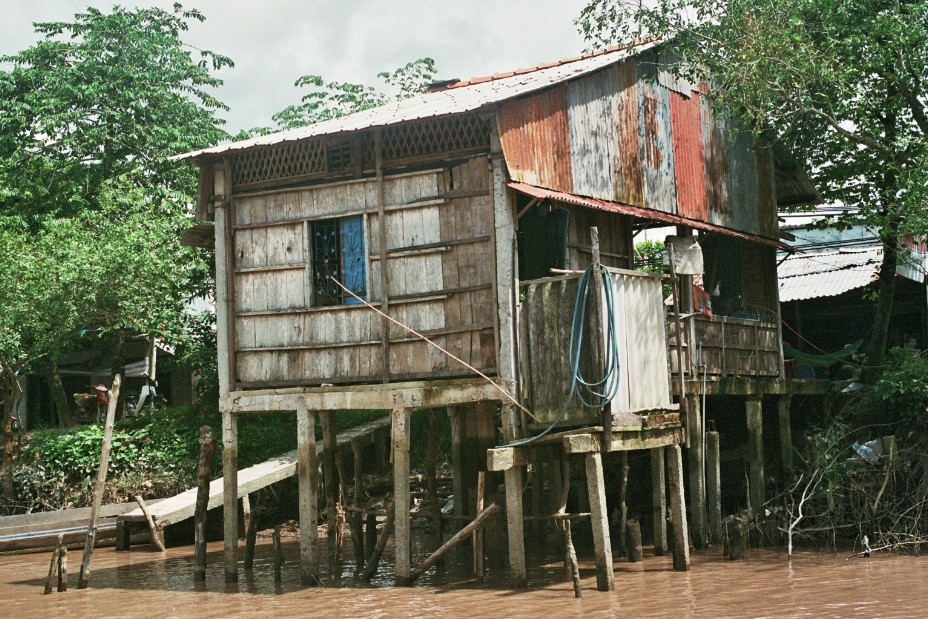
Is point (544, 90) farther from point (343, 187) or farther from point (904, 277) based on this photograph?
point (904, 277)

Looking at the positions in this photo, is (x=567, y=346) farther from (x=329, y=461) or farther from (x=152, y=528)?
(x=152, y=528)

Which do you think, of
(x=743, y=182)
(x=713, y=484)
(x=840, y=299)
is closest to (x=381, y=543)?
(x=713, y=484)

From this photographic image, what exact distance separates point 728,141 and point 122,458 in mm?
12084

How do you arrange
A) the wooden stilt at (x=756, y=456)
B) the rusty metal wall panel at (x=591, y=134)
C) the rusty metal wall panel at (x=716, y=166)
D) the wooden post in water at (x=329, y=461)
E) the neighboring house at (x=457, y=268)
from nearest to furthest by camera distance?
the neighboring house at (x=457, y=268)
the rusty metal wall panel at (x=591, y=134)
the wooden post in water at (x=329, y=461)
the wooden stilt at (x=756, y=456)
the rusty metal wall panel at (x=716, y=166)

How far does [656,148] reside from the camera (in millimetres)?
14664

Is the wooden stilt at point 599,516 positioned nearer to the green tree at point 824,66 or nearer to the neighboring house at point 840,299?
the green tree at point 824,66

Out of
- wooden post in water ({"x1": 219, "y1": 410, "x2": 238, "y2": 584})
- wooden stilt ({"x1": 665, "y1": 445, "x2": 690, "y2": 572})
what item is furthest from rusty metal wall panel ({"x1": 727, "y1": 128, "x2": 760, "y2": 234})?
wooden post in water ({"x1": 219, "y1": 410, "x2": 238, "y2": 584})

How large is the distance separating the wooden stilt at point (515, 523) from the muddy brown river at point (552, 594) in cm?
23

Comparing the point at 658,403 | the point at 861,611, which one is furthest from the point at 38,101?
the point at 861,611

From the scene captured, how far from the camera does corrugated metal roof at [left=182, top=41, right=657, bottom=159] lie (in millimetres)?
11875

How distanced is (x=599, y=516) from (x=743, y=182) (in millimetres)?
7497

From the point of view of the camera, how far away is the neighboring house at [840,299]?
1920 centimetres

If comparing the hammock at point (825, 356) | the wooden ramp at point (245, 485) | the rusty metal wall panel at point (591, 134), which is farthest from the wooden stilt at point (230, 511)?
the hammock at point (825, 356)

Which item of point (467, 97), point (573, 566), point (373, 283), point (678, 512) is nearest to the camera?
point (573, 566)
